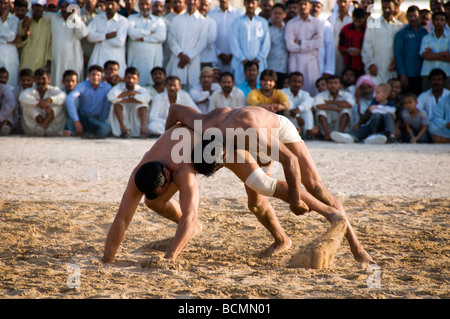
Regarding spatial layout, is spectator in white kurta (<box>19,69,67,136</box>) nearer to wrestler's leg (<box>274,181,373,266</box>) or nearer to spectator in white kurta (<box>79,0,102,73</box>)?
spectator in white kurta (<box>79,0,102,73</box>)

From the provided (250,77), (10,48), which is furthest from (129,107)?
(10,48)

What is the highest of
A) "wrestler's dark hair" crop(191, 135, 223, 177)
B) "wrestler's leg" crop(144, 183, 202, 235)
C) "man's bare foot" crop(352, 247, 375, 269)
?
"wrestler's dark hair" crop(191, 135, 223, 177)

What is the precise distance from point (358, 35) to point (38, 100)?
4.63 metres

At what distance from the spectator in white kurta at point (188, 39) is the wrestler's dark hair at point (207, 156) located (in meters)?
5.39

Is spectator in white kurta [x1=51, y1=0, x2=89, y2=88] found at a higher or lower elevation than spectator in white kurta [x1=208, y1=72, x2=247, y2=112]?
higher

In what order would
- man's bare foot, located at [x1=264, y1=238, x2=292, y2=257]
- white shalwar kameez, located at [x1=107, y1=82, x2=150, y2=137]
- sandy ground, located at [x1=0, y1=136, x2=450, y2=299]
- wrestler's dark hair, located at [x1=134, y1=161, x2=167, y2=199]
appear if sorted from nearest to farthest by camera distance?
1. sandy ground, located at [x1=0, y1=136, x2=450, y2=299]
2. wrestler's dark hair, located at [x1=134, y1=161, x2=167, y2=199]
3. man's bare foot, located at [x1=264, y1=238, x2=292, y2=257]
4. white shalwar kameez, located at [x1=107, y1=82, x2=150, y2=137]

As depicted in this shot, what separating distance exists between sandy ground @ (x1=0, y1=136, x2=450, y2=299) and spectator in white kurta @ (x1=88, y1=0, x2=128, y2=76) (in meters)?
2.26

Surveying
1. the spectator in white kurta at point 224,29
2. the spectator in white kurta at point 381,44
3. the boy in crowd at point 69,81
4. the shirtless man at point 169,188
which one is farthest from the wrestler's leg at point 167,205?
the spectator in white kurta at point 381,44

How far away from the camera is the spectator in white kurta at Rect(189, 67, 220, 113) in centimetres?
843

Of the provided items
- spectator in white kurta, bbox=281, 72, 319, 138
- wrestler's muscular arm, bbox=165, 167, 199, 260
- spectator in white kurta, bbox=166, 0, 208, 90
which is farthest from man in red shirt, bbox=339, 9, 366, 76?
wrestler's muscular arm, bbox=165, 167, 199, 260

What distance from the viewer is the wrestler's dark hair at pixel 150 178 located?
126 inches

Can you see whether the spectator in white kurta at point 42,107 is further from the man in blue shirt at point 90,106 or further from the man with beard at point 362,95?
the man with beard at point 362,95

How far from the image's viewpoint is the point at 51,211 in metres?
4.54

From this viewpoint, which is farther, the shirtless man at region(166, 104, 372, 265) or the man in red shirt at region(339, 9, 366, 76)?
the man in red shirt at region(339, 9, 366, 76)
